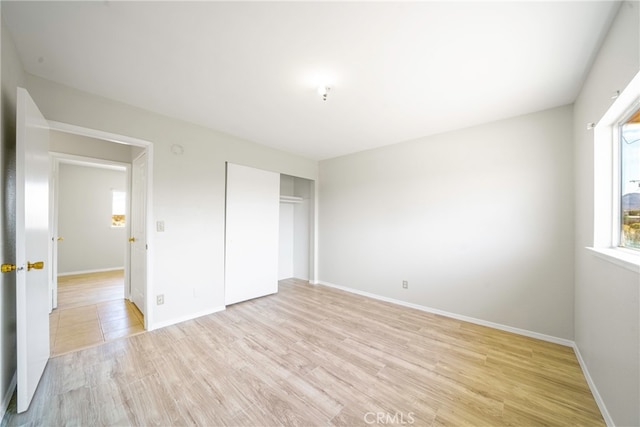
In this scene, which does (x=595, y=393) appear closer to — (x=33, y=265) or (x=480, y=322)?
(x=480, y=322)

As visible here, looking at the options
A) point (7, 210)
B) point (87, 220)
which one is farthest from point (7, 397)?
point (87, 220)

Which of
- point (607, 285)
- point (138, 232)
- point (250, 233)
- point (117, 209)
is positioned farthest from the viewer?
point (117, 209)

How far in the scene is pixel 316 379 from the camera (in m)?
1.90

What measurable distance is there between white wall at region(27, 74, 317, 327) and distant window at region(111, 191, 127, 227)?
4.45 metres

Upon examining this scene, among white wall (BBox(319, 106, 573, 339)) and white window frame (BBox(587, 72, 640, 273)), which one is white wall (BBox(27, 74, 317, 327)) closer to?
white wall (BBox(319, 106, 573, 339))

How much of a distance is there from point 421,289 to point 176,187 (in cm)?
367

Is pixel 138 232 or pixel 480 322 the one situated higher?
pixel 138 232

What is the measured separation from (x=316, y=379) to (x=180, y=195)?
103 inches

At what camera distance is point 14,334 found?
178cm

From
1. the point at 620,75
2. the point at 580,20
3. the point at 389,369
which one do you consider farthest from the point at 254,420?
the point at 580,20

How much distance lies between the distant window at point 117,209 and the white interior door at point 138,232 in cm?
311

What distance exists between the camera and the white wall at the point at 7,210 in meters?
1.51

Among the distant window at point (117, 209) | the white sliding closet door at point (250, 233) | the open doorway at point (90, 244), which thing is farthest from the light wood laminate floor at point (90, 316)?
the distant window at point (117, 209)

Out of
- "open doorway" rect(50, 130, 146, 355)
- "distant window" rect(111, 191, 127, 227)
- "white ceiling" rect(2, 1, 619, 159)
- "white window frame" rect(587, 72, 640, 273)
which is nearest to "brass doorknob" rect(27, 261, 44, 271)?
"open doorway" rect(50, 130, 146, 355)
